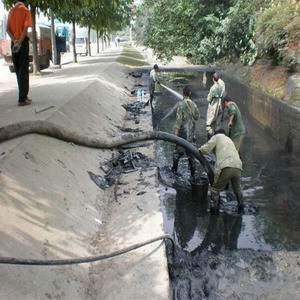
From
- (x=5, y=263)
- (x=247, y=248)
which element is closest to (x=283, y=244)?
(x=247, y=248)

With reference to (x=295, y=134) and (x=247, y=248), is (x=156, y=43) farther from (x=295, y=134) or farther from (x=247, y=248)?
(x=247, y=248)

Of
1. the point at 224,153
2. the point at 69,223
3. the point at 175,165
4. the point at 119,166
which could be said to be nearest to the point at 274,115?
the point at 175,165

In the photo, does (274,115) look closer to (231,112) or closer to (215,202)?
(231,112)

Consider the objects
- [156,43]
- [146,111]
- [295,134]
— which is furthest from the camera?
[156,43]

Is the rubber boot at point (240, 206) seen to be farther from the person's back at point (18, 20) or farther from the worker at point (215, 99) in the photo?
the person's back at point (18, 20)

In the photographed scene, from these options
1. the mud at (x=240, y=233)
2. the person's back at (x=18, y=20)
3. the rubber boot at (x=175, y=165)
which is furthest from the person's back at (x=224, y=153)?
the person's back at (x=18, y=20)

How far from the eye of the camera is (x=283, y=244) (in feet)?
24.8

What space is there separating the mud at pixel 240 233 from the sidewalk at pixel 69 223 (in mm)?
497

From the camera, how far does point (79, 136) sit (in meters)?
9.95

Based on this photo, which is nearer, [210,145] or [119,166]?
[210,145]

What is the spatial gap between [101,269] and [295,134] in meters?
10.5

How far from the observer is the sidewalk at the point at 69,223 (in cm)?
545

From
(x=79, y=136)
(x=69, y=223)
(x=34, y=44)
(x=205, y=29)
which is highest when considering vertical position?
(x=205, y=29)

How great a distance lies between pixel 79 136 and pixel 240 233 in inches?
154
